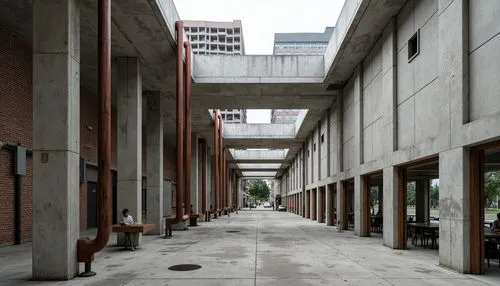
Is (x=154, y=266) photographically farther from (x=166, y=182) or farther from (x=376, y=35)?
(x=166, y=182)

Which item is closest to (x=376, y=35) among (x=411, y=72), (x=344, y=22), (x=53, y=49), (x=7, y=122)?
(x=344, y=22)

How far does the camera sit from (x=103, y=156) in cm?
1046

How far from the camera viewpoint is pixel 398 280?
987cm

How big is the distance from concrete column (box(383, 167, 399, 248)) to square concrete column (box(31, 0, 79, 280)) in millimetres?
10073

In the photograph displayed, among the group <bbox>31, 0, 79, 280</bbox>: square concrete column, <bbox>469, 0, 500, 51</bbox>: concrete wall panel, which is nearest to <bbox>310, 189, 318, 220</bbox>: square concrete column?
<bbox>469, 0, 500, 51</bbox>: concrete wall panel

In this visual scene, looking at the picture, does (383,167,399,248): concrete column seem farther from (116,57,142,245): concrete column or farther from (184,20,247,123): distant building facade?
(184,20,247,123): distant building facade

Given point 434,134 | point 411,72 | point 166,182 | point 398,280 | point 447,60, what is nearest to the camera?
point 398,280

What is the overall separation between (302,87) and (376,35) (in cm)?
644

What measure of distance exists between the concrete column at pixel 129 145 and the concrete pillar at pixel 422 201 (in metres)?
19.5

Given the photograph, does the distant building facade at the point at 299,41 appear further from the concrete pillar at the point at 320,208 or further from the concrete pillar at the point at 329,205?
the concrete pillar at the point at 329,205

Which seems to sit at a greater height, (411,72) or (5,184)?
(411,72)

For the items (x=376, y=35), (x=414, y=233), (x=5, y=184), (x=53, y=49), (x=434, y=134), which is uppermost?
(x=376, y=35)

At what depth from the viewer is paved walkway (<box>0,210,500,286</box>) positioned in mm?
9766

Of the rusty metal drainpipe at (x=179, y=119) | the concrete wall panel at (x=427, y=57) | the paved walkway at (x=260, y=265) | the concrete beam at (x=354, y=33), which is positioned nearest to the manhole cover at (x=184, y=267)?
the paved walkway at (x=260, y=265)
